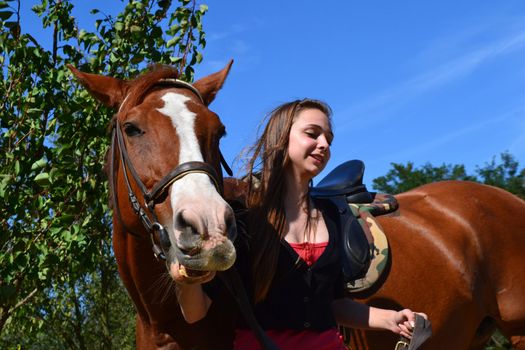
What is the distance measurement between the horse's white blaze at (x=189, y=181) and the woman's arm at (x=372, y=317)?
816mm

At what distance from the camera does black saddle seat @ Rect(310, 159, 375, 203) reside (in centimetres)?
400

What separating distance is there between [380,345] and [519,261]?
52.1 inches

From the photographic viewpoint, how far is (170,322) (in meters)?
2.64

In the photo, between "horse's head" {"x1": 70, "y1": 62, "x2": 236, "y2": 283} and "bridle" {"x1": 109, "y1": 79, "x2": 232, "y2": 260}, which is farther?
"bridle" {"x1": 109, "y1": 79, "x2": 232, "y2": 260}

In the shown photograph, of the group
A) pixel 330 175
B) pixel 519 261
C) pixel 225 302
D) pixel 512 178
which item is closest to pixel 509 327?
pixel 519 261

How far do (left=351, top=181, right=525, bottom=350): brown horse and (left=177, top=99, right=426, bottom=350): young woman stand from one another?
115 centimetres

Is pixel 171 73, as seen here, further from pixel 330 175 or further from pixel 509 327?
pixel 509 327

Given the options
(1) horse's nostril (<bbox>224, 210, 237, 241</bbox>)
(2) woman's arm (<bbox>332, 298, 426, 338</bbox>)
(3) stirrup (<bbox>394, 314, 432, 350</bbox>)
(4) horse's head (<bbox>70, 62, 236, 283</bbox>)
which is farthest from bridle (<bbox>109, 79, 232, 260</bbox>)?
(3) stirrup (<bbox>394, 314, 432, 350</bbox>)

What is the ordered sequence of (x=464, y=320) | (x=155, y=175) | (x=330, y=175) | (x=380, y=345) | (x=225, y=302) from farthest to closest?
(x=330, y=175), (x=464, y=320), (x=380, y=345), (x=225, y=302), (x=155, y=175)

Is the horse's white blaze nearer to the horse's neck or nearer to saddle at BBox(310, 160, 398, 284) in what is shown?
the horse's neck

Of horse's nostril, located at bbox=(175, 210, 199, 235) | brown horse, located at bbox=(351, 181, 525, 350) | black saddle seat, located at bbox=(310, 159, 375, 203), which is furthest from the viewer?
black saddle seat, located at bbox=(310, 159, 375, 203)

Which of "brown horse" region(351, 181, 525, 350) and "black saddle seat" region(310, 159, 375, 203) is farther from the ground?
"black saddle seat" region(310, 159, 375, 203)

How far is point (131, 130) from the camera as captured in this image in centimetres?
262

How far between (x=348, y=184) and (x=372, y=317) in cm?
159
